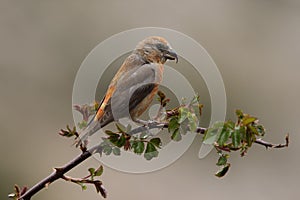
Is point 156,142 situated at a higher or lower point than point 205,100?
lower

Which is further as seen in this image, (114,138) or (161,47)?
(161,47)

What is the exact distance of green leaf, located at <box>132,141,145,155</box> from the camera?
2.14 metres

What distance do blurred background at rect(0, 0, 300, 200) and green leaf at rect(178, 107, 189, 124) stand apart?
36.7ft

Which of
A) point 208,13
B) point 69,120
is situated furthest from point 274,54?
point 69,120

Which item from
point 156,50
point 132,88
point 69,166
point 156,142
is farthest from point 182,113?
point 156,50

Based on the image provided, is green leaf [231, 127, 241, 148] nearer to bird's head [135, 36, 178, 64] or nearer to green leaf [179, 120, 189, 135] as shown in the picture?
green leaf [179, 120, 189, 135]

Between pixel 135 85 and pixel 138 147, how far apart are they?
137 centimetres

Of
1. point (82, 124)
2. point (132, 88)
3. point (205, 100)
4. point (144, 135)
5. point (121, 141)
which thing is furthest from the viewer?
point (205, 100)

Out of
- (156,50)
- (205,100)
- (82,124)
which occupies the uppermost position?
(205,100)

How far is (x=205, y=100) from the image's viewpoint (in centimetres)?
1344

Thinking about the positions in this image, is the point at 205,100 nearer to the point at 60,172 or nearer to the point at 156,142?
the point at 156,142

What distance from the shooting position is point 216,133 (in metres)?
2.10

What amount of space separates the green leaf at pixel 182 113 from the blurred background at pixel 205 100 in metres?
11.2

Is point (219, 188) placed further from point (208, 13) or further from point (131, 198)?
point (208, 13)
